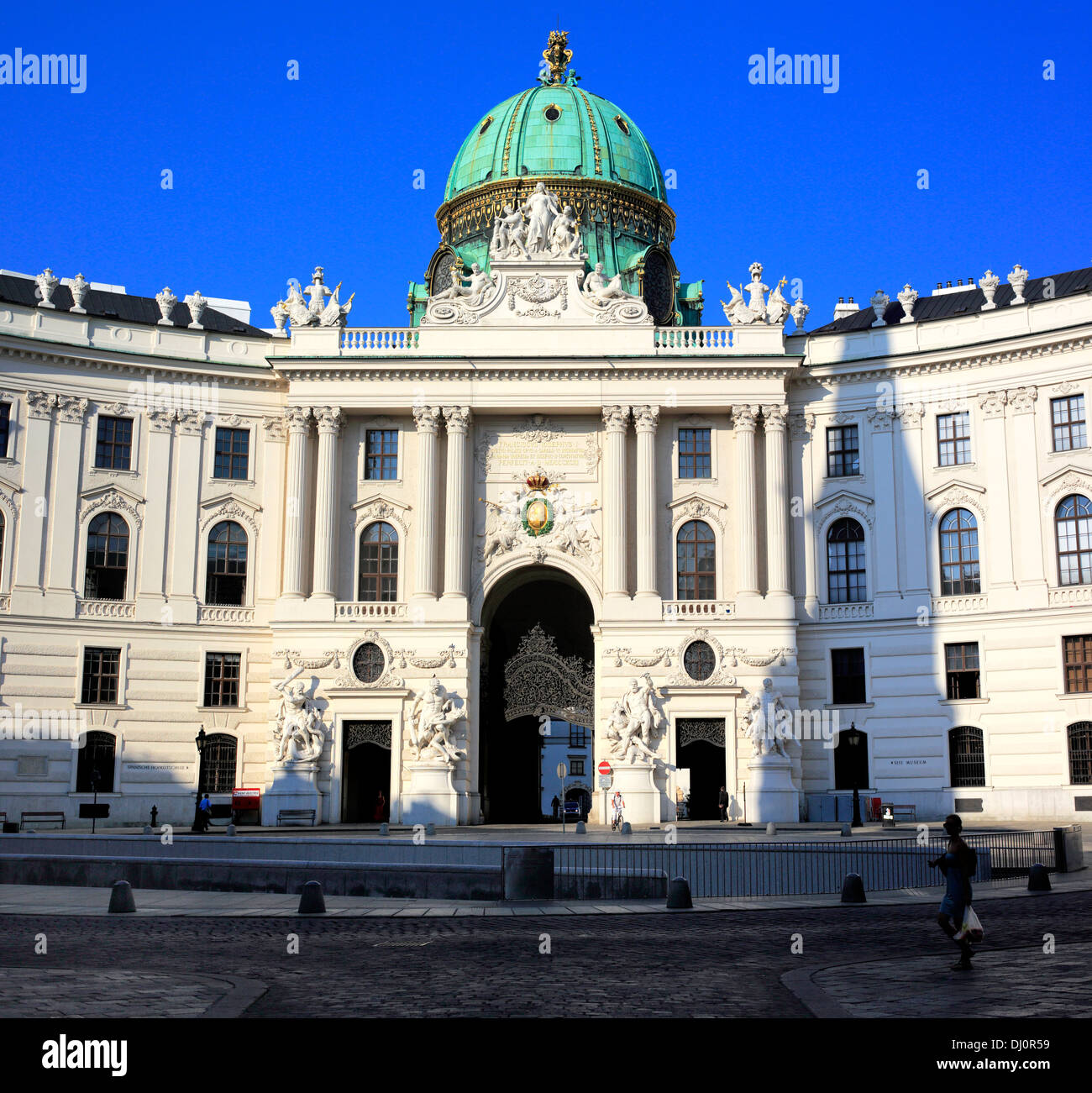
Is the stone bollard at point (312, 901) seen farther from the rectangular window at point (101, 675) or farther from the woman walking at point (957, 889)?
the rectangular window at point (101, 675)

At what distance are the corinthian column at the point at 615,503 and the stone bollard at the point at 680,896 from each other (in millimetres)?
31663

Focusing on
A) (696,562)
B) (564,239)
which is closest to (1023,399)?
(696,562)

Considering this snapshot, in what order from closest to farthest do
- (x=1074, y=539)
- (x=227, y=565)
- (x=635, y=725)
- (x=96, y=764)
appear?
(x=635, y=725), (x=1074, y=539), (x=96, y=764), (x=227, y=565)

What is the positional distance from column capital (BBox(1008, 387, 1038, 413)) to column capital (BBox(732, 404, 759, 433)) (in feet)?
34.6

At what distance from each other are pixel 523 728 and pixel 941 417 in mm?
24721

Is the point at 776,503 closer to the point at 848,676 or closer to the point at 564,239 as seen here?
the point at 848,676

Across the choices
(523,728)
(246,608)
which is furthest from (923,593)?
(246,608)

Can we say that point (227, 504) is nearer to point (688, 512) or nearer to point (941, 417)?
point (688, 512)

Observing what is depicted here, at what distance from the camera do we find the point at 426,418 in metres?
56.4

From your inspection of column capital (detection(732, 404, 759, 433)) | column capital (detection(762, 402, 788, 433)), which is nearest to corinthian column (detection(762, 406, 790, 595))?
column capital (detection(762, 402, 788, 433))

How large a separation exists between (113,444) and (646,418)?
23.1 meters

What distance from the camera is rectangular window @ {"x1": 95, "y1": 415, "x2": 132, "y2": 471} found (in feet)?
184

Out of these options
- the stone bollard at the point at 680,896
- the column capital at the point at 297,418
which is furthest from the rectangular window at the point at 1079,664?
the stone bollard at the point at 680,896

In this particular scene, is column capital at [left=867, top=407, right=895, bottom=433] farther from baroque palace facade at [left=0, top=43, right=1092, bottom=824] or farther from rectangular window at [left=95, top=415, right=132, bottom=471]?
rectangular window at [left=95, top=415, right=132, bottom=471]
